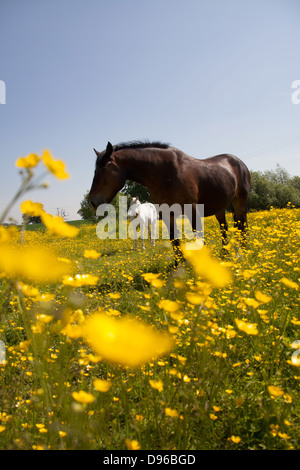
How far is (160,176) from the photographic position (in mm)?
4488

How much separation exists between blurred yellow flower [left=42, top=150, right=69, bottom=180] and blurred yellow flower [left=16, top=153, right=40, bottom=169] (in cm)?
3

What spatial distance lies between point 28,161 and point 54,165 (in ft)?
0.30

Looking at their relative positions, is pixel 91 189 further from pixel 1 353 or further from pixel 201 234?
pixel 1 353

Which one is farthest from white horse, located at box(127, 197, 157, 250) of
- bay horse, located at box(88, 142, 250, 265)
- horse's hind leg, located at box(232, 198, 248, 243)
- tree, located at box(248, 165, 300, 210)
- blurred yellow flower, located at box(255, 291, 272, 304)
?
tree, located at box(248, 165, 300, 210)

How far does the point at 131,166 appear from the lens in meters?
4.45

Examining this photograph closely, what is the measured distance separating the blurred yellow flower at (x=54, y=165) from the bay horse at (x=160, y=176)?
3214 mm

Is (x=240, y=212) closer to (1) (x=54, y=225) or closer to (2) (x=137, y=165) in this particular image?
(2) (x=137, y=165)

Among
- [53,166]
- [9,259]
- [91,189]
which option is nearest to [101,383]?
[9,259]

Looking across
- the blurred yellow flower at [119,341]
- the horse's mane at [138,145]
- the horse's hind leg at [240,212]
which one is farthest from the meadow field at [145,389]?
the horse's hind leg at [240,212]

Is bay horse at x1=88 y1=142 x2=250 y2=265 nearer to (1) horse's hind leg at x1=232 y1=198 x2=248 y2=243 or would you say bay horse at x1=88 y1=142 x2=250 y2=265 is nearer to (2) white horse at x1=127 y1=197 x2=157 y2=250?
(1) horse's hind leg at x1=232 y1=198 x2=248 y2=243

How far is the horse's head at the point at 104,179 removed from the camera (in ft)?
13.7

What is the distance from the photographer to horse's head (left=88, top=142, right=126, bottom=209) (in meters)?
4.16

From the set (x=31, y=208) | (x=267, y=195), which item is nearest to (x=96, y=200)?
(x=31, y=208)
